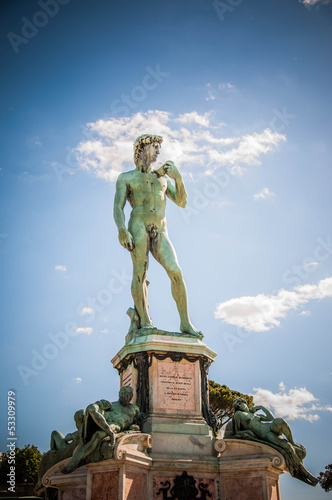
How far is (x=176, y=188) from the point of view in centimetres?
1289

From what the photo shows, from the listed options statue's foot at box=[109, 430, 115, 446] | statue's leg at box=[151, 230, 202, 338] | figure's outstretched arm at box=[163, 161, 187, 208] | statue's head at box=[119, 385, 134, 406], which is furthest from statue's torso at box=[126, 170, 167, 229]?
statue's foot at box=[109, 430, 115, 446]

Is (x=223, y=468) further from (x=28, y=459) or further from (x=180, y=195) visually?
(x=28, y=459)

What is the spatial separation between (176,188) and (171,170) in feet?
1.64

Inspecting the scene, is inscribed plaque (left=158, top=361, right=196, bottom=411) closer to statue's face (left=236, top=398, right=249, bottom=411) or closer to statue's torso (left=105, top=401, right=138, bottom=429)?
statue's torso (left=105, top=401, right=138, bottom=429)

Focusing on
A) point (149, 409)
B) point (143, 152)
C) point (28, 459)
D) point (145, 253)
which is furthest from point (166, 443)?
point (28, 459)

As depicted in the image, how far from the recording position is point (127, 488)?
28.1 ft

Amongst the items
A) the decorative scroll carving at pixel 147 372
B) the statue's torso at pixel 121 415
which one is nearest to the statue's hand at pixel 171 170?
the decorative scroll carving at pixel 147 372

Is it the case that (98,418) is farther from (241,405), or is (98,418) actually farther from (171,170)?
(171,170)

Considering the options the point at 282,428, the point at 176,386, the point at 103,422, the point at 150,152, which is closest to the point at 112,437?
the point at 103,422

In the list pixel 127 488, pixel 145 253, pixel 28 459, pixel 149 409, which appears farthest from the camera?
pixel 28 459

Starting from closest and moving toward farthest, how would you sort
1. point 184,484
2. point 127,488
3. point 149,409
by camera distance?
point 127,488, point 184,484, point 149,409

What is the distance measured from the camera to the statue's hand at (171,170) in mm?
12656

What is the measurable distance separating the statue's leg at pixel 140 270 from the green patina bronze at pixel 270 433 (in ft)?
9.50

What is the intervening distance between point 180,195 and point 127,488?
7.00 metres
